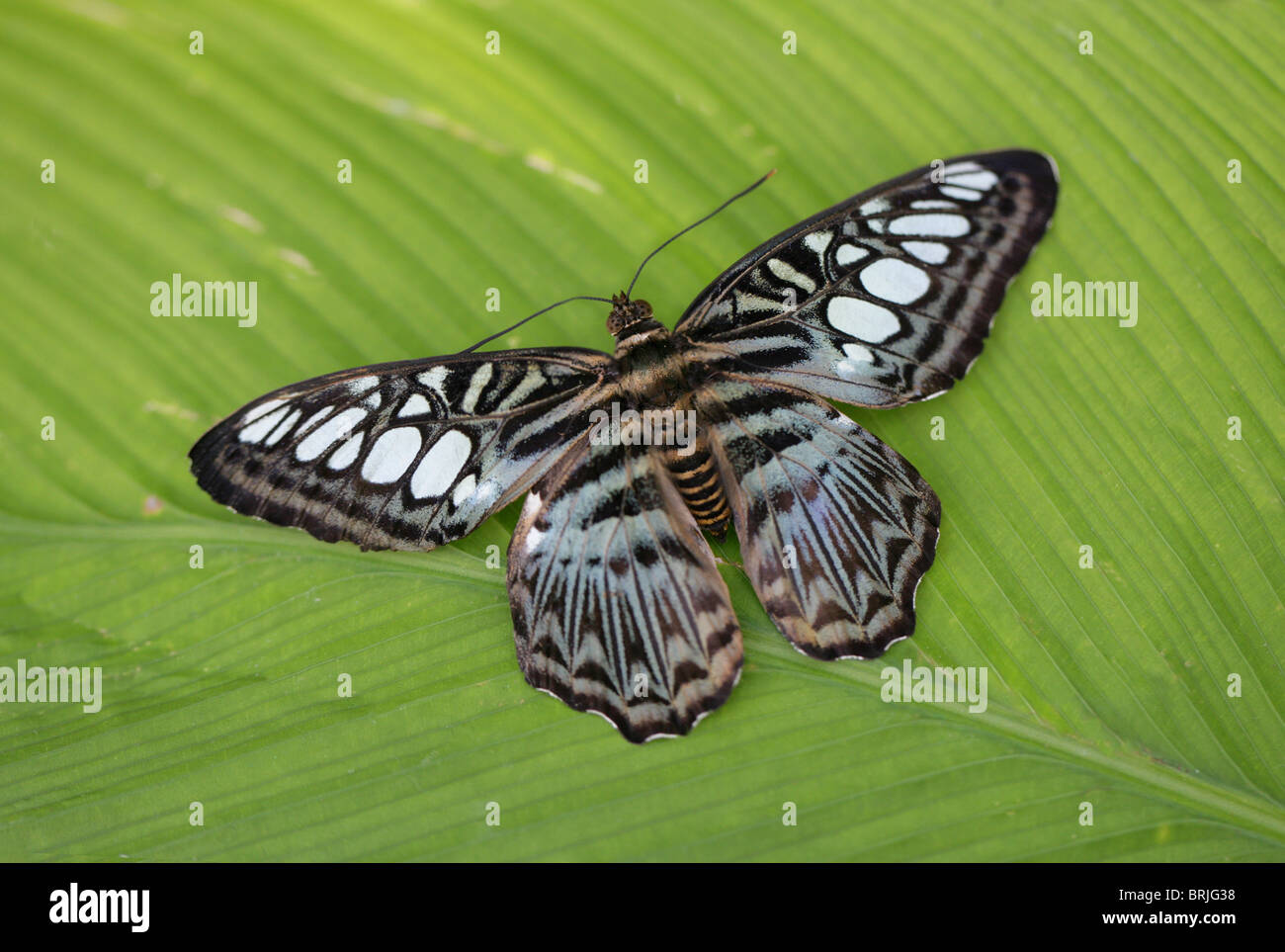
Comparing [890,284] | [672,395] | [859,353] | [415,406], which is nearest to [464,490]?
[415,406]

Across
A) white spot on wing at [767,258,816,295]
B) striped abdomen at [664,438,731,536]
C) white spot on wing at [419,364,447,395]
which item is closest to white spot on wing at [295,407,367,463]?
white spot on wing at [419,364,447,395]

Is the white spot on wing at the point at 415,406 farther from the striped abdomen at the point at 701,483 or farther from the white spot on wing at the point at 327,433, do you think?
the striped abdomen at the point at 701,483

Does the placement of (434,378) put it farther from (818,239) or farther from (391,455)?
(818,239)

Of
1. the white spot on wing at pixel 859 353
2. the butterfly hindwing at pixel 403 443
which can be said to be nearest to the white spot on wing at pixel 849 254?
the white spot on wing at pixel 859 353

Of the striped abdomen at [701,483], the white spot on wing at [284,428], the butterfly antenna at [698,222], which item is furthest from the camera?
the butterfly antenna at [698,222]

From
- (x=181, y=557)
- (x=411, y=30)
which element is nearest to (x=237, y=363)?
(x=181, y=557)

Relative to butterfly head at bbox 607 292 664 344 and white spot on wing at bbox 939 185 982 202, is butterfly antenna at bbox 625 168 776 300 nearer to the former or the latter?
butterfly head at bbox 607 292 664 344

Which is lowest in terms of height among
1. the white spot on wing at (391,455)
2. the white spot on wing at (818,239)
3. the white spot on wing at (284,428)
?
the white spot on wing at (391,455)
